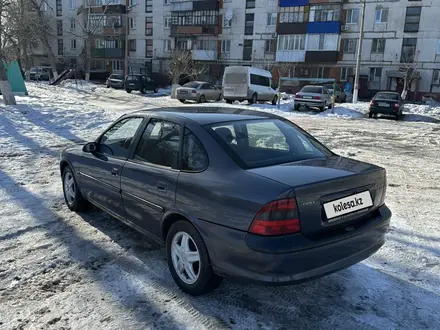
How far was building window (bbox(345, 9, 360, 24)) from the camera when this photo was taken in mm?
38688

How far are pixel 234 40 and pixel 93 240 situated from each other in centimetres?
4386

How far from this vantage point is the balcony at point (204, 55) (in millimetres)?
45375

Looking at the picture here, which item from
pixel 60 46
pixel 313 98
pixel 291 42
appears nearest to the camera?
pixel 313 98

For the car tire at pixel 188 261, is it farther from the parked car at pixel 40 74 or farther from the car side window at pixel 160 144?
the parked car at pixel 40 74

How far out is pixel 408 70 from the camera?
35.0 meters

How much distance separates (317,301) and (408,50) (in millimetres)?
40022

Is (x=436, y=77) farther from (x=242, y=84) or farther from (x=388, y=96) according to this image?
(x=242, y=84)

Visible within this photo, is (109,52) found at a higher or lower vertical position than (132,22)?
lower

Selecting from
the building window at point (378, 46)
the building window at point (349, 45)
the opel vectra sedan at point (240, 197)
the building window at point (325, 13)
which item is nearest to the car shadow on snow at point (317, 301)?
the opel vectra sedan at point (240, 197)

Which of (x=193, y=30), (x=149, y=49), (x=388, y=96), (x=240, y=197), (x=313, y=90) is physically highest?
(x=193, y=30)

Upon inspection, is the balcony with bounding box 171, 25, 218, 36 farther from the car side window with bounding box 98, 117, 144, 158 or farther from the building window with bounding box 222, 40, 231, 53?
the car side window with bounding box 98, 117, 144, 158

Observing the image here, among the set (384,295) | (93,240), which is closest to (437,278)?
(384,295)

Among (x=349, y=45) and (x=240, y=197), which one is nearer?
(x=240, y=197)

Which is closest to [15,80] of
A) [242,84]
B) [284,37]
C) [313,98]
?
[242,84]
